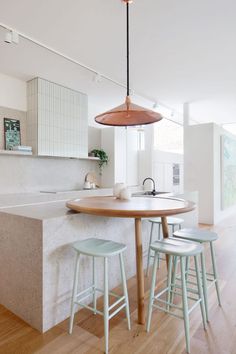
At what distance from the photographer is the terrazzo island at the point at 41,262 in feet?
5.86

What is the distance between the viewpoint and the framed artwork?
153 inches

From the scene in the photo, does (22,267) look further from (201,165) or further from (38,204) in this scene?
(201,165)

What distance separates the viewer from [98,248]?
172 cm

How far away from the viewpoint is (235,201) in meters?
6.97

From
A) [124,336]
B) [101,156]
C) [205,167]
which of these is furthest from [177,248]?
[205,167]

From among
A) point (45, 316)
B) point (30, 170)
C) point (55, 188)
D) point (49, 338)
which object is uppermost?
point (30, 170)

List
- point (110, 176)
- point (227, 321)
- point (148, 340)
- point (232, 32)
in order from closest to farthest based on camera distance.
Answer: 1. point (148, 340)
2. point (227, 321)
3. point (232, 32)
4. point (110, 176)

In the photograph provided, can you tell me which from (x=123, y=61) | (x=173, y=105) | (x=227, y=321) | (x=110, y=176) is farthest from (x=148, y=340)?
(x=173, y=105)

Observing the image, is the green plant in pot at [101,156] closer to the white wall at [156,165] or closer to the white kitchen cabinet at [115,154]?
the white kitchen cabinet at [115,154]

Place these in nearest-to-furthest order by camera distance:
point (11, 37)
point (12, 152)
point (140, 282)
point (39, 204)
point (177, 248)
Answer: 1. point (177, 248)
2. point (140, 282)
3. point (11, 37)
4. point (39, 204)
5. point (12, 152)

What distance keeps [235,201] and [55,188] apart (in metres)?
5.17

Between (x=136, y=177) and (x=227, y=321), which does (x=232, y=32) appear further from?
(x=136, y=177)

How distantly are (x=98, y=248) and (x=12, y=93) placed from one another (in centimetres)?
336

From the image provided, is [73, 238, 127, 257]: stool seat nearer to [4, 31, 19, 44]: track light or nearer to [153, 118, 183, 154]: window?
[4, 31, 19, 44]: track light
